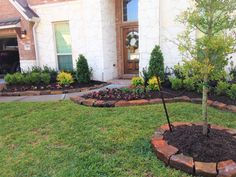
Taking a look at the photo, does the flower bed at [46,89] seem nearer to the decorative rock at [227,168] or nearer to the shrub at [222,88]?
the shrub at [222,88]

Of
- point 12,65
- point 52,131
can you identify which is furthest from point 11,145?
point 12,65

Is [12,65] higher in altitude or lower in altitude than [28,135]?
higher

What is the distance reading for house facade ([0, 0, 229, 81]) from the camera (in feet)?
27.5

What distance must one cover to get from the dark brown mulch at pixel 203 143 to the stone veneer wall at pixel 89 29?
6.21 m

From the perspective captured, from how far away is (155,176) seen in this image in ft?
9.30

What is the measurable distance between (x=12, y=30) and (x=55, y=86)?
13.1 ft

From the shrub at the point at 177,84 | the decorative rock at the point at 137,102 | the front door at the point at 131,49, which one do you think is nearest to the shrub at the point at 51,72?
the front door at the point at 131,49

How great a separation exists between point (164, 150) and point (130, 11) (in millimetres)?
7846

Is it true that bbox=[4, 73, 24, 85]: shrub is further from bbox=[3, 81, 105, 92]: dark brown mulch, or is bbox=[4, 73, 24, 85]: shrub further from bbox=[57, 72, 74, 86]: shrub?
bbox=[57, 72, 74, 86]: shrub

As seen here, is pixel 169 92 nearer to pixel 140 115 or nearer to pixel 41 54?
pixel 140 115

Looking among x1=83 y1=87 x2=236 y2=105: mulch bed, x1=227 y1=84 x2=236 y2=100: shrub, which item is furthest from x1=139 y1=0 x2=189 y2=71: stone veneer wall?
x1=227 y1=84 x2=236 y2=100: shrub

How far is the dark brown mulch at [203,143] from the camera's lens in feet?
9.70

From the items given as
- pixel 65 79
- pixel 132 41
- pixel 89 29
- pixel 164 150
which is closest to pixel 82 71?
pixel 65 79

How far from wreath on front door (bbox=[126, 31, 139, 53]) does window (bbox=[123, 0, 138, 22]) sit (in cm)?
61
